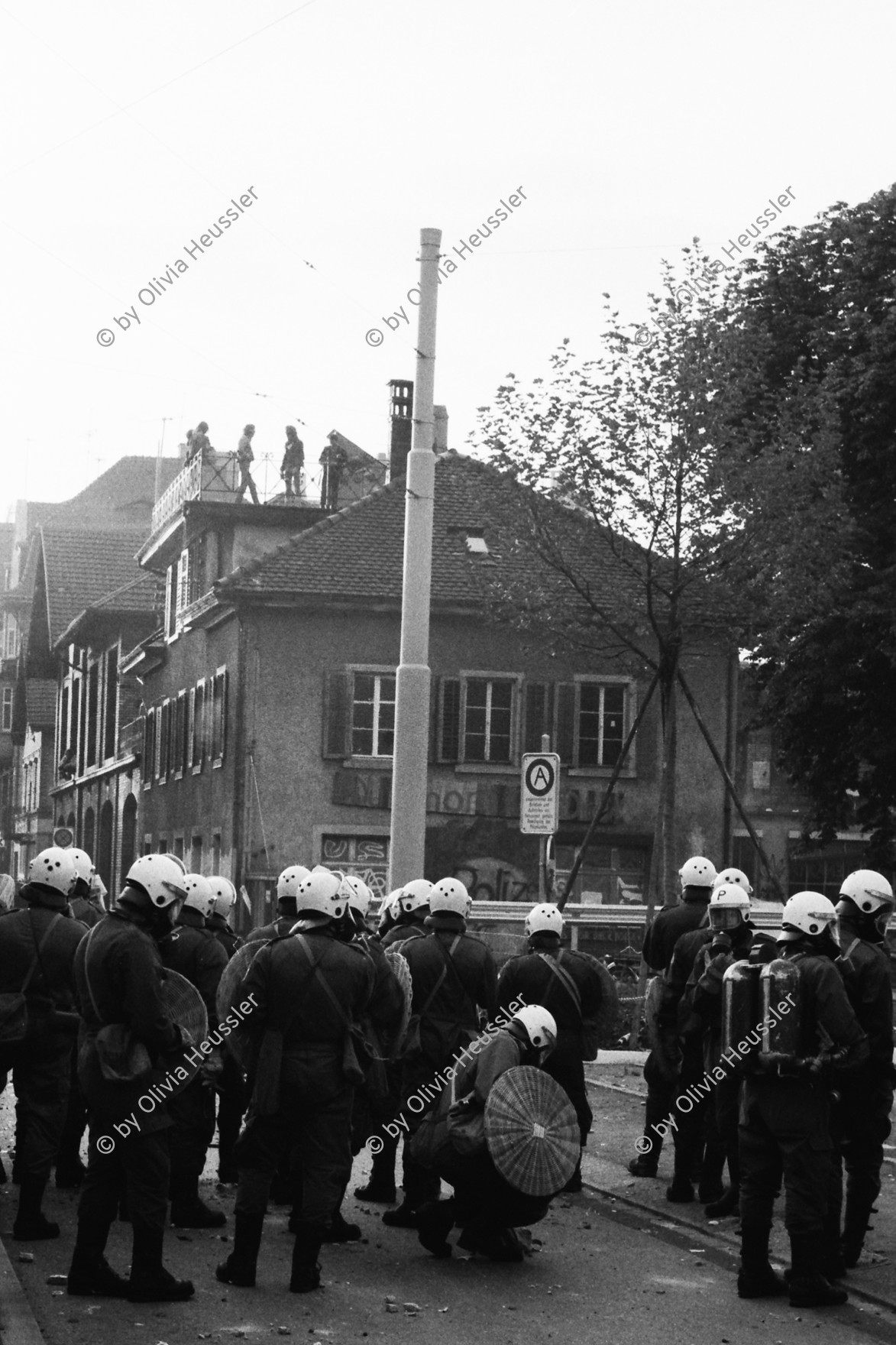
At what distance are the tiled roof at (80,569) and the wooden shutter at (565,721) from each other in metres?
27.0

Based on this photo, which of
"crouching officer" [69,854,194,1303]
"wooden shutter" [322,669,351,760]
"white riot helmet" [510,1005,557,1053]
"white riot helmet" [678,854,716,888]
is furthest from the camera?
"wooden shutter" [322,669,351,760]

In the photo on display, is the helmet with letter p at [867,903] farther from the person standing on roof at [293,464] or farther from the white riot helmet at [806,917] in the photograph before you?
the person standing on roof at [293,464]

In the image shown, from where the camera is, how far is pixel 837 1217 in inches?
381

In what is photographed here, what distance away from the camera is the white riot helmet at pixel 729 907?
1171 cm

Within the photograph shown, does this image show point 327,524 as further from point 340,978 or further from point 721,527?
point 340,978

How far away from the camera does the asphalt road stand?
327 inches

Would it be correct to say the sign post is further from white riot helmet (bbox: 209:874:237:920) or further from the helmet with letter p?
the helmet with letter p

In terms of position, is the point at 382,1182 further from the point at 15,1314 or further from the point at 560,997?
the point at 15,1314

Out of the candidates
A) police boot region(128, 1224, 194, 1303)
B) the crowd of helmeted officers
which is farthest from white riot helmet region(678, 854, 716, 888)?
police boot region(128, 1224, 194, 1303)

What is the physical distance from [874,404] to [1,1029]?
24835 mm

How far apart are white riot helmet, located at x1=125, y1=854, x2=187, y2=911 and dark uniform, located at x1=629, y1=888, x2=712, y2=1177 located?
4718mm

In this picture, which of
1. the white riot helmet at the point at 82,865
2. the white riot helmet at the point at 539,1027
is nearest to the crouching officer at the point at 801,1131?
the white riot helmet at the point at 539,1027

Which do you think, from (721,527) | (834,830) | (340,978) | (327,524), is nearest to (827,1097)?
(340,978)

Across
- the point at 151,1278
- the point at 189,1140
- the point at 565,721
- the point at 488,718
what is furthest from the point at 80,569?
the point at 151,1278
